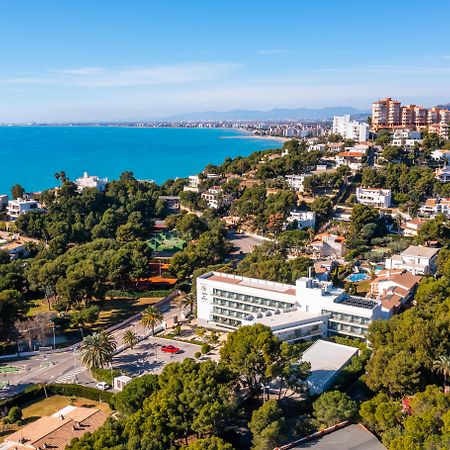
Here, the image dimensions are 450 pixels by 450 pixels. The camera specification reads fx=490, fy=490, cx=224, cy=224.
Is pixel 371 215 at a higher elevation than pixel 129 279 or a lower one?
higher

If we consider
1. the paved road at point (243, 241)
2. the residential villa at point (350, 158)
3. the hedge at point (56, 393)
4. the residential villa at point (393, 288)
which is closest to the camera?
the hedge at point (56, 393)

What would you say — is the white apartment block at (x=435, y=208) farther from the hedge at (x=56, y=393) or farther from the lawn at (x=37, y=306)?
the hedge at (x=56, y=393)

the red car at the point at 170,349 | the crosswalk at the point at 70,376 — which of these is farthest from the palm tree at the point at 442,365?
the crosswalk at the point at 70,376

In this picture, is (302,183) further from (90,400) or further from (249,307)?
(90,400)

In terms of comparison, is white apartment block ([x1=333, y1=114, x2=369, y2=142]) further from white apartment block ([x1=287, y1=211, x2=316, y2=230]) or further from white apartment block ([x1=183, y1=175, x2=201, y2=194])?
white apartment block ([x1=287, y1=211, x2=316, y2=230])

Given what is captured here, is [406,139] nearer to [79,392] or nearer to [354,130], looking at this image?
[354,130]

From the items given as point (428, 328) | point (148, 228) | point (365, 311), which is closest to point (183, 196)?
point (148, 228)

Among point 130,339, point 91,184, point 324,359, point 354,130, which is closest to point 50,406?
point 130,339
